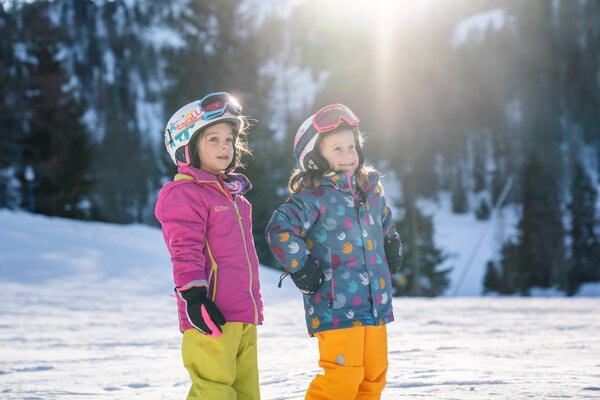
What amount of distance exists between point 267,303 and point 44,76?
18.3 m

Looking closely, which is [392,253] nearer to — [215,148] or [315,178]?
[315,178]

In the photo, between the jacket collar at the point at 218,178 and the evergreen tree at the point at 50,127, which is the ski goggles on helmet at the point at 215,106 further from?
the evergreen tree at the point at 50,127

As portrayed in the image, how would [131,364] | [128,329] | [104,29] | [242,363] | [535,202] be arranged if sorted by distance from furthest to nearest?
[104,29]
[535,202]
[128,329]
[131,364]
[242,363]

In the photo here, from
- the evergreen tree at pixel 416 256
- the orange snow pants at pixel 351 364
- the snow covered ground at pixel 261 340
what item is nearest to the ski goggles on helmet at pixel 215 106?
the orange snow pants at pixel 351 364

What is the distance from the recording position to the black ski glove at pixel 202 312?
75.9 inches

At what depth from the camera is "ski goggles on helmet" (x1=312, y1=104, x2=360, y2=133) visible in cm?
245

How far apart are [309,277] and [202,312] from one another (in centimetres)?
49

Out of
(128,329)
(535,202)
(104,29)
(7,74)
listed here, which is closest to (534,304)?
(128,329)

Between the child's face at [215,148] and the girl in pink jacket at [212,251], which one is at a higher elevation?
the child's face at [215,148]

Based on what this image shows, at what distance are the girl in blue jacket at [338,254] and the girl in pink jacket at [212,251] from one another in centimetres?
21

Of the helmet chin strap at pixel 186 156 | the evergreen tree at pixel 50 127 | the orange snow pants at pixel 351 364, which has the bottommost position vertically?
the orange snow pants at pixel 351 364

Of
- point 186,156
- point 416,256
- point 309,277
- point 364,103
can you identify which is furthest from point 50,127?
point 364,103

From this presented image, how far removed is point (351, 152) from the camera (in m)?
2.49

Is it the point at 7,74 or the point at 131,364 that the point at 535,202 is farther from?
A: the point at 131,364
